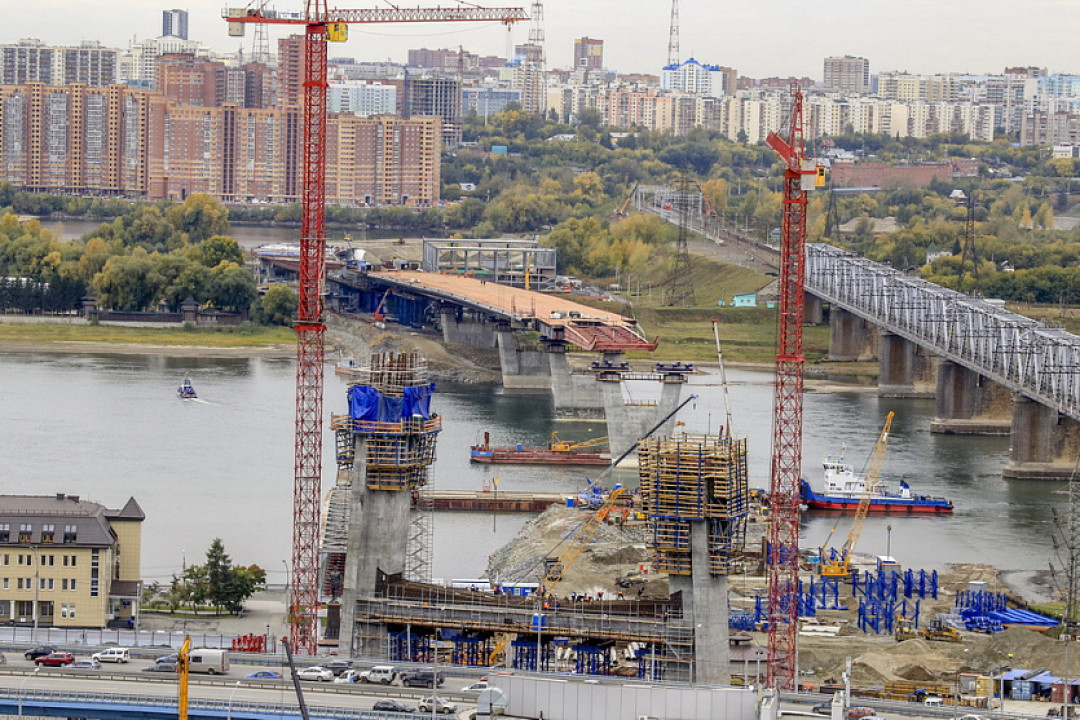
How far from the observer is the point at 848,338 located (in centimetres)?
7375

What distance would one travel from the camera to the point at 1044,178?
5221 inches

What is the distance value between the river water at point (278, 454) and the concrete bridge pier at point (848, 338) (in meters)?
4.17

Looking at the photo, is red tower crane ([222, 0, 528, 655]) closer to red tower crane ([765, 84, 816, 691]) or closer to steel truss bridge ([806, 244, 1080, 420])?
red tower crane ([765, 84, 816, 691])

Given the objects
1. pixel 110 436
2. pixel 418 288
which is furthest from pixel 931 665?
pixel 418 288

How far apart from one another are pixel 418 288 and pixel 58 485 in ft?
107

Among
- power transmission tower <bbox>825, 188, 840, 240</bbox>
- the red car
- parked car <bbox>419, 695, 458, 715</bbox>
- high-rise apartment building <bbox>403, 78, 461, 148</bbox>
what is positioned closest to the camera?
parked car <bbox>419, 695, 458, 715</bbox>

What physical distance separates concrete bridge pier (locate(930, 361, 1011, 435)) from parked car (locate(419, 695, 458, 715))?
3672 centimetres

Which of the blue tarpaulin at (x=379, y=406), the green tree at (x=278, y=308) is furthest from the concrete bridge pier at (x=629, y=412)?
the blue tarpaulin at (x=379, y=406)

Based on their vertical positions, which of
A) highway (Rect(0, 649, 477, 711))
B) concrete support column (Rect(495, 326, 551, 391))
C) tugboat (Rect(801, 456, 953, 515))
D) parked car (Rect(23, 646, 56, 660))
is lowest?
highway (Rect(0, 649, 477, 711))

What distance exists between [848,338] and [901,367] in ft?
21.8

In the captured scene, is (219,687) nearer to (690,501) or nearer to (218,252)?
(690,501)

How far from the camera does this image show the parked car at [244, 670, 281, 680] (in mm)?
25005

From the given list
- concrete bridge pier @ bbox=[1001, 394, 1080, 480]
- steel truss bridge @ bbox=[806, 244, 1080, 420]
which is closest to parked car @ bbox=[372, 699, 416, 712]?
concrete bridge pier @ bbox=[1001, 394, 1080, 480]

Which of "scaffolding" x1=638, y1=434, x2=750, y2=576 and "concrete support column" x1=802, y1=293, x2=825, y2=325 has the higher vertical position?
"concrete support column" x1=802, y1=293, x2=825, y2=325
